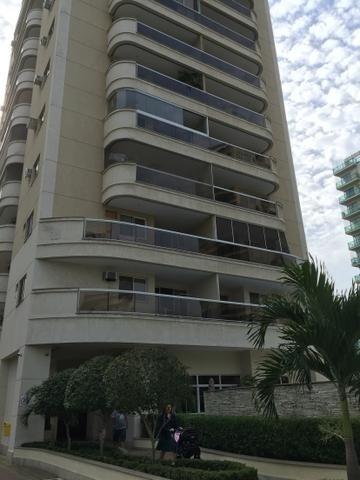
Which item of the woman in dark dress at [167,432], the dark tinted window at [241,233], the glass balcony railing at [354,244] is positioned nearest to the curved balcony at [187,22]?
the dark tinted window at [241,233]

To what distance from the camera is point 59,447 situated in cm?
1504

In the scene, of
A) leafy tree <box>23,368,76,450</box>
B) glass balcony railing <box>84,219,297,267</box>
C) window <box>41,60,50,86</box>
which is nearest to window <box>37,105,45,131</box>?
window <box>41,60,50,86</box>

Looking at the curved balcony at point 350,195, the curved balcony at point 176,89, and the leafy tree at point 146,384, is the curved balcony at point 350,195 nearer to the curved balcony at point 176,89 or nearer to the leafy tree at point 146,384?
the curved balcony at point 176,89

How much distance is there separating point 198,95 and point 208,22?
6502 millimetres

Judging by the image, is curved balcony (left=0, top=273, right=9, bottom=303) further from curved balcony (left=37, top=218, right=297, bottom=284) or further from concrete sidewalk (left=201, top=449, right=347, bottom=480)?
concrete sidewalk (left=201, top=449, right=347, bottom=480)

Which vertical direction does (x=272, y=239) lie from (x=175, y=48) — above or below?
below

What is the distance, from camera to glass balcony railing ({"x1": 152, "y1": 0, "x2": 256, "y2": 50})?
92.8 feet

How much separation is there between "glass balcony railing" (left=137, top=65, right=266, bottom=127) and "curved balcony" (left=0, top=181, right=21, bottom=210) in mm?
10343

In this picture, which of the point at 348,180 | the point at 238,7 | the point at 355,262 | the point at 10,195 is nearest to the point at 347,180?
the point at 348,180

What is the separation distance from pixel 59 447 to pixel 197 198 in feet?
44.8

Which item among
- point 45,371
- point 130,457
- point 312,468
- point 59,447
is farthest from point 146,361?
point 45,371

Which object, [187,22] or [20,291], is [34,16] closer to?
[187,22]

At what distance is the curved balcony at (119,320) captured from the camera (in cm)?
1792

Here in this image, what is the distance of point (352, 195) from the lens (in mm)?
75438
